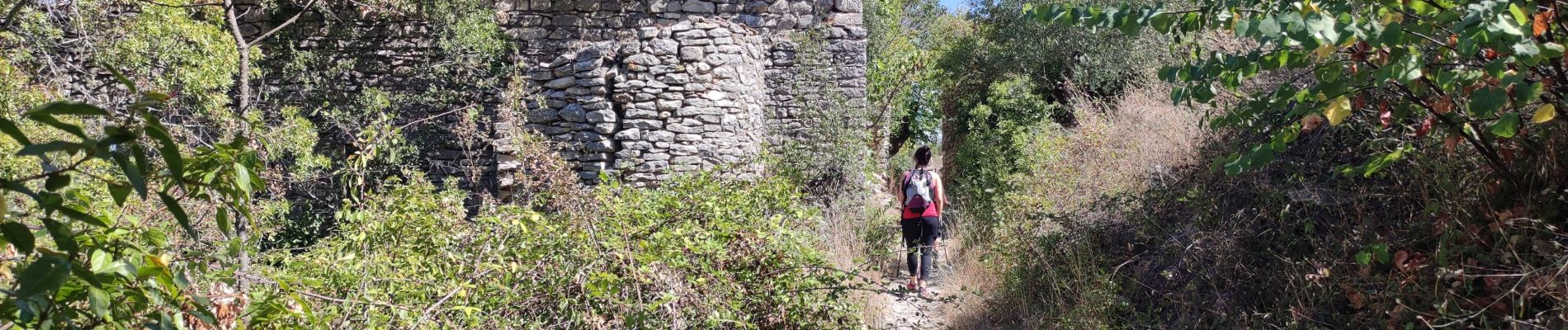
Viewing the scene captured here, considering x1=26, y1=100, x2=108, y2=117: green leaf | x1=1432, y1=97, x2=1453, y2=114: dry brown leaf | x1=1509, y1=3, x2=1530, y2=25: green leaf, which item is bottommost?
x1=1432, y1=97, x2=1453, y2=114: dry brown leaf

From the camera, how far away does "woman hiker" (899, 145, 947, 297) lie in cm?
605

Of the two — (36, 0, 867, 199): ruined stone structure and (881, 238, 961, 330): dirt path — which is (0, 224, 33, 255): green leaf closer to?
(881, 238, 961, 330): dirt path

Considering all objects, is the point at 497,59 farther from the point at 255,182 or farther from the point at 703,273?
the point at 255,182

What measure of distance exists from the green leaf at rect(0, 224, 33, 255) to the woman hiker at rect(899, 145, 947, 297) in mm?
5184

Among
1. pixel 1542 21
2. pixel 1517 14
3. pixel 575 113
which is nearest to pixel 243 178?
pixel 1517 14

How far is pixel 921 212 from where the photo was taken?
6090 mm

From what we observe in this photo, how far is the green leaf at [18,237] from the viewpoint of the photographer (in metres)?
1.06

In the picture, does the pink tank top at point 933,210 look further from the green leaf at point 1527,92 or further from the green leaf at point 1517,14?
the green leaf at point 1517,14

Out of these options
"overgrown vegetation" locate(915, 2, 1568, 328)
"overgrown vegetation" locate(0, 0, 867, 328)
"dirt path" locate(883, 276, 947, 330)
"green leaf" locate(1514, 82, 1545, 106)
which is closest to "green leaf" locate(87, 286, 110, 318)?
"overgrown vegetation" locate(0, 0, 867, 328)

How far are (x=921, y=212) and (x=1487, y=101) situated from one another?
3962 millimetres

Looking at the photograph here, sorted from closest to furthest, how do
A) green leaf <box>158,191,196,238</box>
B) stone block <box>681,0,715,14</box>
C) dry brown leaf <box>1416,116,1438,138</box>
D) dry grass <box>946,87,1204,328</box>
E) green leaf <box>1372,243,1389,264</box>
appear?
green leaf <box>158,191,196,238</box> < dry brown leaf <box>1416,116,1438,138</box> < green leaf <box>1372,243,1389,264</box> < dry grass <box>946,87,1204,328</box> < stone block <box>681,0,715,14</box>

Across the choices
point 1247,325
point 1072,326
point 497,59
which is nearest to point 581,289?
point 1072,326

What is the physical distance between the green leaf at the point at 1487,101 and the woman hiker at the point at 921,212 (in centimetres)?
382

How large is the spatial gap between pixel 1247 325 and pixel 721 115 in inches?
152
